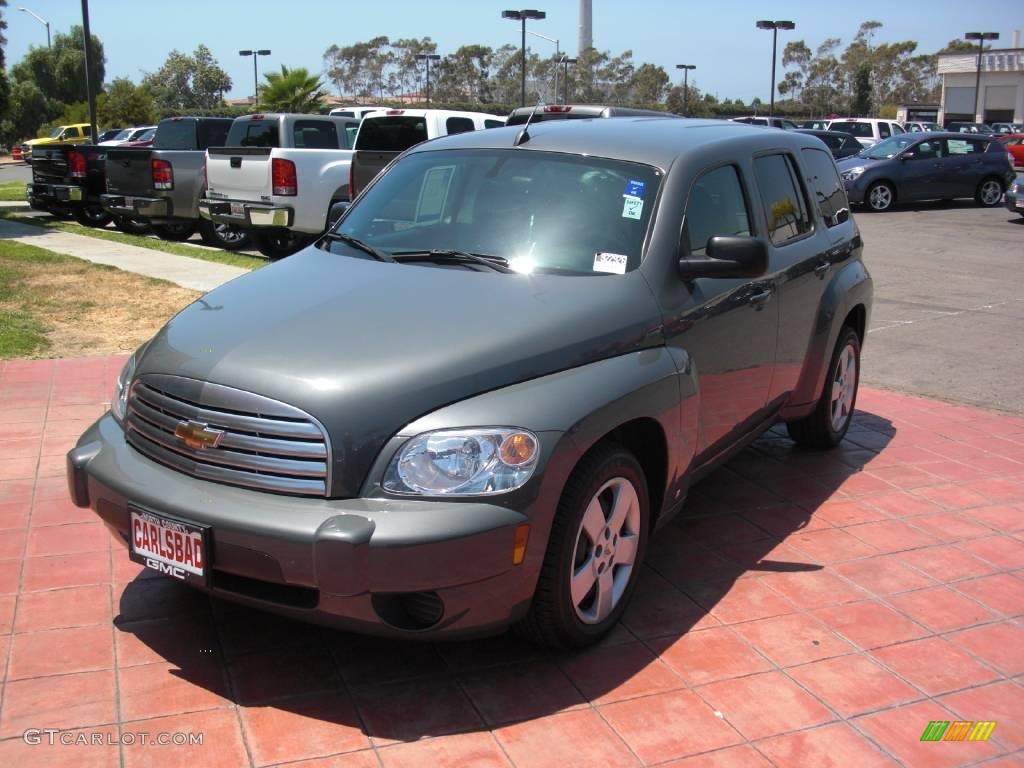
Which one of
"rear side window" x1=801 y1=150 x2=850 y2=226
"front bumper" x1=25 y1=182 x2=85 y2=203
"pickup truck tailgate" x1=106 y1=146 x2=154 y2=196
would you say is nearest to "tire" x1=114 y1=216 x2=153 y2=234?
"front bumper" x1=25 y1=182 x2=85 y2=203

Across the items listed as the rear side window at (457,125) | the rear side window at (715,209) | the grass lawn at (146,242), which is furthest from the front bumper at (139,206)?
the rear side window at (715,209)

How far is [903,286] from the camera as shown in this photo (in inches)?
509

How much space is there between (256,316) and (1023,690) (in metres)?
3.06

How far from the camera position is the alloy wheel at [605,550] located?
11.9 feet

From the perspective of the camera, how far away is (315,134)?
15.5 metres

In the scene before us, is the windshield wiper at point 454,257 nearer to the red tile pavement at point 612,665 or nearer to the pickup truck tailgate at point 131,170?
the red tile pavement at point 612,665

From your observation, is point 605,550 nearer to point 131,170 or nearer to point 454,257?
point 454,257

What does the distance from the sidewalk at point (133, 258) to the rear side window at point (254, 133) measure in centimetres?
225

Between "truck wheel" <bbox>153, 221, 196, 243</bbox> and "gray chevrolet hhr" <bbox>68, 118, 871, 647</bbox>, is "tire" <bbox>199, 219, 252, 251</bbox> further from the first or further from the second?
"gray chevrolet hhr" <bbox>68, 118, 871, 647</bbox>

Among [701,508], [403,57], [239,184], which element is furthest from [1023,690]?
Answer: [403,57]

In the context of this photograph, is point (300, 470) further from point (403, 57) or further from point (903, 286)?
point (403, 57)

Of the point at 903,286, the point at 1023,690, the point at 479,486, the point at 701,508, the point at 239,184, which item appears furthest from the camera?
the point at 239,184

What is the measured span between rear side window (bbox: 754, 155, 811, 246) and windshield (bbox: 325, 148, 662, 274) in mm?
979

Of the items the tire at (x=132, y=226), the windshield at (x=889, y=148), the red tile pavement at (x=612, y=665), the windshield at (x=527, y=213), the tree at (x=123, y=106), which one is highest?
the tree at (x=123, y=106)
